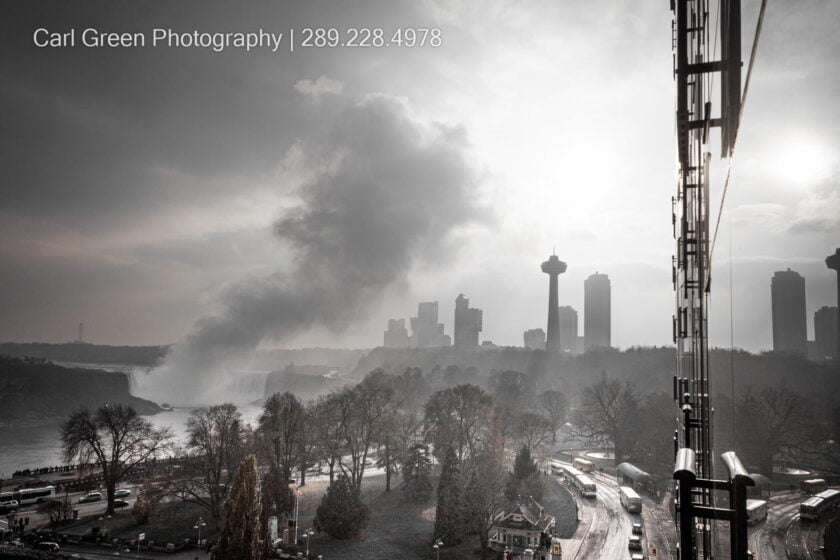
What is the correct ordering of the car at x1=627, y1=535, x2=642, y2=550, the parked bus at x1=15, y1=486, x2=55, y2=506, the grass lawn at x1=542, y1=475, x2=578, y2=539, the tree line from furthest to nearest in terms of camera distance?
1. the parked bus at x1=15, y1=486, x2=55, y2=506
2. the grass lawn at x1=542, y1=475, x2=578, y2=539
3. the tree line
4. the car at x1=627, y1=535, x2=642, y2=550

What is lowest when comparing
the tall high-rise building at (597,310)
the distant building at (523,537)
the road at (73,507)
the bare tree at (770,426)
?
the road at (73,507)

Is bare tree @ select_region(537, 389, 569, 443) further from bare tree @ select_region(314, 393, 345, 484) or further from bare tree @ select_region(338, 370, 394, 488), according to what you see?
bare tree @ select_region(314, 393, 345, 484)

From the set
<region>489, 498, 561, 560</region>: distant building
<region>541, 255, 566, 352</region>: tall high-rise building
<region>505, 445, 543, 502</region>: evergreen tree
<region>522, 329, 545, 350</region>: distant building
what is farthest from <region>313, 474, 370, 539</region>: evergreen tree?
<region>522, 329, 545, 350</region>: distant building

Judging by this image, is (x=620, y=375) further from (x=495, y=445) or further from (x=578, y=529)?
(x=578, y=529)

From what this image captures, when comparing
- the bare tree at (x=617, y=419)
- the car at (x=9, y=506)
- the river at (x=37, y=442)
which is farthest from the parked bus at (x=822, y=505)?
the bare tree at (x=617, y=419)

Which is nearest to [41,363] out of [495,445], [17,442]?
[17,442]

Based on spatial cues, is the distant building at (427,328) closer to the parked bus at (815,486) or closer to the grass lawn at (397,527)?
the grass lawn at (397,527)

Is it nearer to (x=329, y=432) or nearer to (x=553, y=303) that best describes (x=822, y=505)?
(x=329, y=432)
